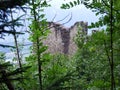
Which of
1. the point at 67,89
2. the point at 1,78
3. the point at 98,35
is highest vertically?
the point at 98,35

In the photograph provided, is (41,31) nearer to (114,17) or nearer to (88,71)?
(114,17)

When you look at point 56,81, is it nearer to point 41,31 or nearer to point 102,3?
point 41,31

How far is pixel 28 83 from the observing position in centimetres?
466

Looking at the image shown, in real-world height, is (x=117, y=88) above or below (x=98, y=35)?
below

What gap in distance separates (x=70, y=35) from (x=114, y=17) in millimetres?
65431

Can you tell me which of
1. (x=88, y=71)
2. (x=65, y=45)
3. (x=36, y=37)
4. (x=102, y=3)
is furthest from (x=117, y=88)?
(x=65, y=45)

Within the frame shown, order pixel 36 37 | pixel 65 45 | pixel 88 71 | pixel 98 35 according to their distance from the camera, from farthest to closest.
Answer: pixel 65 45 < pixel 88 71 < pixel 36 37 < pixel 98 35

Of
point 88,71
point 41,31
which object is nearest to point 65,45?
point 88,71

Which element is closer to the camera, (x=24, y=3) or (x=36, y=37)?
(x=24, y=3)

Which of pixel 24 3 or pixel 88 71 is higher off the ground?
pixel 24 3

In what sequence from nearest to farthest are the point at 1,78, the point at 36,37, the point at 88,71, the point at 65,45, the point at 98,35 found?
the point at 1,78 < the point at 98,35 < the point at 36,37 < the point at 88,71 < the point at 65,45

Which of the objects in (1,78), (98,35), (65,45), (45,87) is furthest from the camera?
(65,45)

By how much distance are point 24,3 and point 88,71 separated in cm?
2969

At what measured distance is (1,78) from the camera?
11.1ft
